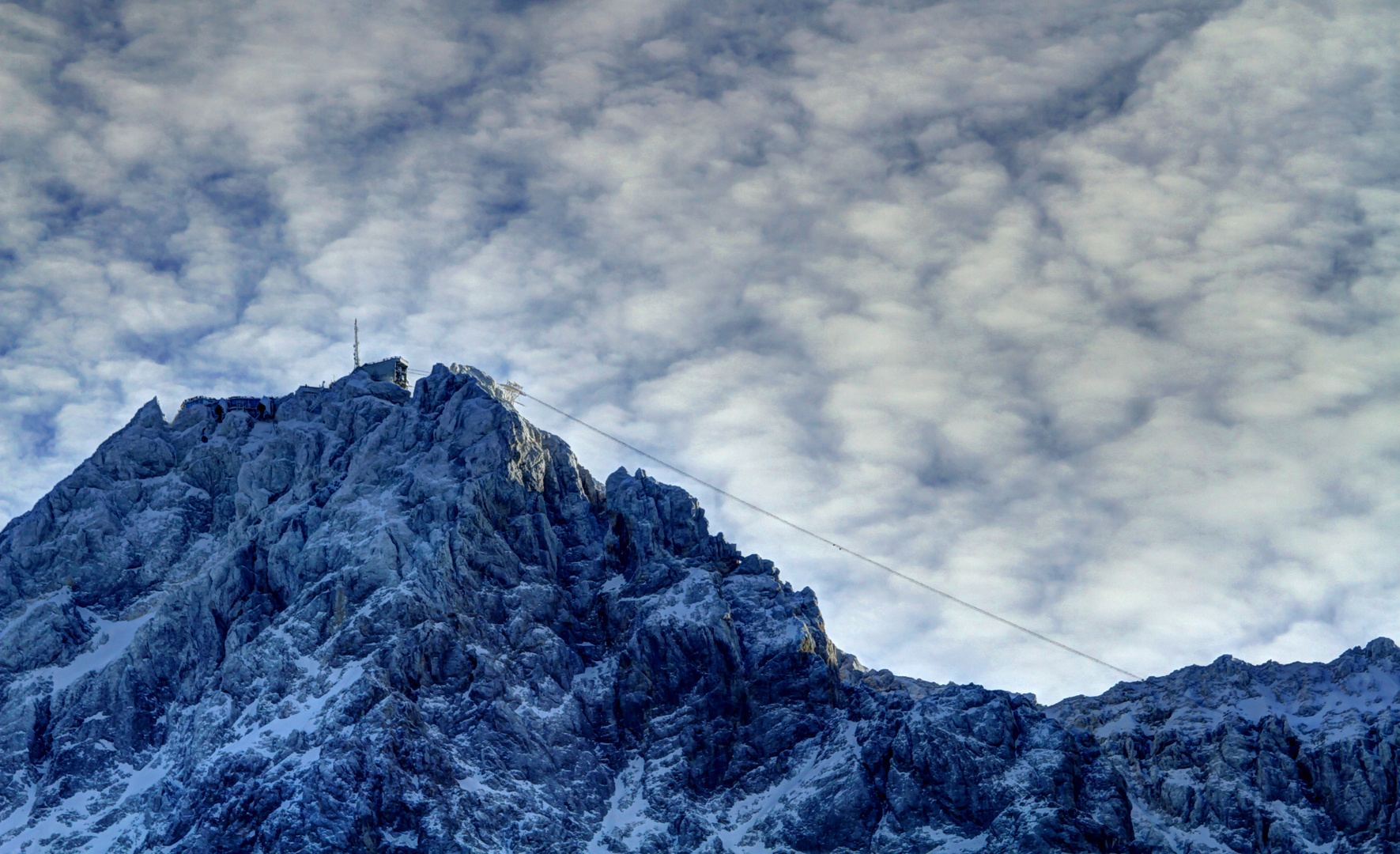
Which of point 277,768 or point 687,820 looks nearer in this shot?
point 277,768

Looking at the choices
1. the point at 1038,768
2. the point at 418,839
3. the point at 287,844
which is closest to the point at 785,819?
the point at 1038,768

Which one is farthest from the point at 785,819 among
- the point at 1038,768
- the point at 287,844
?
the point at 287,844

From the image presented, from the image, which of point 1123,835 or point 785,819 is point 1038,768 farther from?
point 785,819

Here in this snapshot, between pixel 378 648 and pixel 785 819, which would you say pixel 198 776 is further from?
pixel 785 819

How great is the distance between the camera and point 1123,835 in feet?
632

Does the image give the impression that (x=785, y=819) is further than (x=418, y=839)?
Yes

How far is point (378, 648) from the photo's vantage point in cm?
19925

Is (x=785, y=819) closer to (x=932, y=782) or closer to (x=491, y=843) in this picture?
(x=932, y=782)

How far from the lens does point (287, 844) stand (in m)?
179

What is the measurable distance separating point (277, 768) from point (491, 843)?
27349mm

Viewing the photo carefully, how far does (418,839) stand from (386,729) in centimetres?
1458

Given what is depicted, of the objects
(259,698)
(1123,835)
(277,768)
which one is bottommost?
(1123,835)

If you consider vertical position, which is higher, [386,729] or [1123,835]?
[386,729]

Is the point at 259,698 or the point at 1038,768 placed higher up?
the point at 259,698
